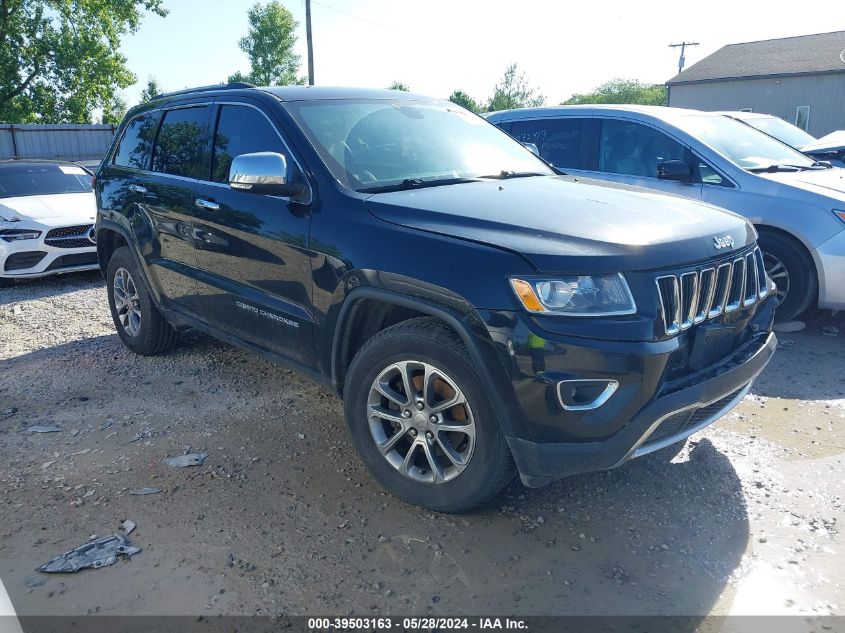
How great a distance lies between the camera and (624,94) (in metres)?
61.2

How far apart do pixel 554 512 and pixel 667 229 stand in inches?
53.1

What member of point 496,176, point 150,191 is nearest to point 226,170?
point 150,191

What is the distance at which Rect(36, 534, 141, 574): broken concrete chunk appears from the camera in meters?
2.81

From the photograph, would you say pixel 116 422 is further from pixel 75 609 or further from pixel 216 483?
pixel 75 609

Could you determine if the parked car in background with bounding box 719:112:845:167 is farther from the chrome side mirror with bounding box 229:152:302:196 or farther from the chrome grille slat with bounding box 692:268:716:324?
the chrome side mirror with bounding box 229:152:302:196

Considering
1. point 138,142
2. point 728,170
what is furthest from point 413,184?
point 728,170

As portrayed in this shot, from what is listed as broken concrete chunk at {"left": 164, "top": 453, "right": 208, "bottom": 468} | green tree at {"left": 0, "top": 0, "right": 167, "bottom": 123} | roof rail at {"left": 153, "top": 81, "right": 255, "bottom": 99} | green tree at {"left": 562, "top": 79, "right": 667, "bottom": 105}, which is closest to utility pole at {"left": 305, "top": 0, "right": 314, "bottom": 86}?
green tree at {"left": 0, "top": 0, "right": 167, "bottom": 123}

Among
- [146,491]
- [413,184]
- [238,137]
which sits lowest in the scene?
[146,491]

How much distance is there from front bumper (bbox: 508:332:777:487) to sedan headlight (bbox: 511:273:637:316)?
15.9 inches

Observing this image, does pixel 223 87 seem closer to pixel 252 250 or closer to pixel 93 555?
pixel 252 250

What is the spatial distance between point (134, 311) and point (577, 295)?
397 centimetres

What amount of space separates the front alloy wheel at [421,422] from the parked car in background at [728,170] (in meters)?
3.76

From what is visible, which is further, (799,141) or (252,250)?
(799,141)

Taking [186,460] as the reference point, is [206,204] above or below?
above
